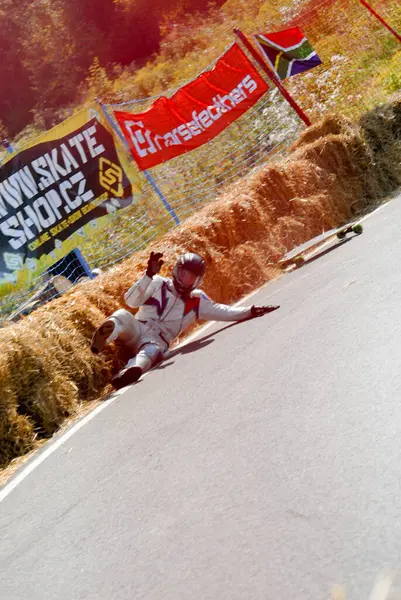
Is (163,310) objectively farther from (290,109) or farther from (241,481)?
(290,109)

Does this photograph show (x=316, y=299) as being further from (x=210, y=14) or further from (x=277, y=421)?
Answer: (x=210, y=14)

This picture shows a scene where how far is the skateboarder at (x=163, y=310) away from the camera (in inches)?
366

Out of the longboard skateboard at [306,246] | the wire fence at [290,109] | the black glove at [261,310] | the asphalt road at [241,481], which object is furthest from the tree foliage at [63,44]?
the asphalt road at [241,481]

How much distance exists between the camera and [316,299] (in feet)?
28.2

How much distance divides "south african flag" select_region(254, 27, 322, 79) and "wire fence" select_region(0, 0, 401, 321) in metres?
1.14

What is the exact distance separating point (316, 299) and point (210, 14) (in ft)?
126

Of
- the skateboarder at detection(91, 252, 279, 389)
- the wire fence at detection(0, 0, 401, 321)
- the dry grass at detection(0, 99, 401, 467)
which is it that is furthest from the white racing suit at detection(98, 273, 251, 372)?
the wire fence at detection(0, 0, 401, 321)

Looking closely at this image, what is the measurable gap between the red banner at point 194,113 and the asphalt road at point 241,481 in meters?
5.62

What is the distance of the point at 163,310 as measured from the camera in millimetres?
9742

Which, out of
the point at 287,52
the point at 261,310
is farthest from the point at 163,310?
the point at 287,52

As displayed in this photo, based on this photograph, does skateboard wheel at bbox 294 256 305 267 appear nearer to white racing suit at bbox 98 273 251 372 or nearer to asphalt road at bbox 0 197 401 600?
white racing suit at bbox 98 273 251 372

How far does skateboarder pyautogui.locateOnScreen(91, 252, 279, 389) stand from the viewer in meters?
9.29

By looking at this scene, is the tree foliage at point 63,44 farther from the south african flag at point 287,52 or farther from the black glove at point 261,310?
the black glove at point 261,310

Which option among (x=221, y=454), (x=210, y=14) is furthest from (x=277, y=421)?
(x=210, y=14)
